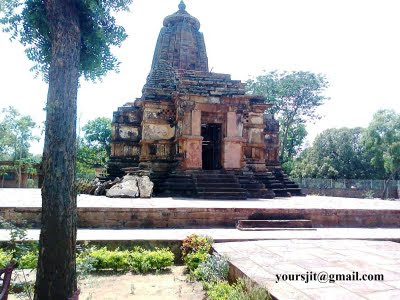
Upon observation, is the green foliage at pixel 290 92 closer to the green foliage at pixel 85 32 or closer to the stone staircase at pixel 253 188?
the stone staircase at pixel 253 188

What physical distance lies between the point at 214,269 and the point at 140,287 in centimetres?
108

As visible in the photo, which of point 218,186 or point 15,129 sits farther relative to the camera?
point 15,129

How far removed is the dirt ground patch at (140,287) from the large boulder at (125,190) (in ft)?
18.6

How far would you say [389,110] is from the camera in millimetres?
33188

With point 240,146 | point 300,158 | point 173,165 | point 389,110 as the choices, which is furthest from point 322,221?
point 300,158

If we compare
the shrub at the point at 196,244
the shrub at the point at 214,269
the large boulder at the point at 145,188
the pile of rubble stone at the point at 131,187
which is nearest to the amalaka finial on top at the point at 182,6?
the pile of rubble stone at the point at 131,187

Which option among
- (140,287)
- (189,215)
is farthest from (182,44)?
(140,287)

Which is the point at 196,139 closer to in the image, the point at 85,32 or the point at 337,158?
the point at 85,32

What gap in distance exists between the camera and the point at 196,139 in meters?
12.4

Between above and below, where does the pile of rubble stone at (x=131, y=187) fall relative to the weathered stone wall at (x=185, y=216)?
above

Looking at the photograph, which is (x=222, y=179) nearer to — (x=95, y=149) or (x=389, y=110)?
(x=95, y=149)

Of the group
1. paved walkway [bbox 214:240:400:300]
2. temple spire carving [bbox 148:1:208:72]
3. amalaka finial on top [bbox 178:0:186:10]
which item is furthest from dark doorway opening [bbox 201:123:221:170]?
amalaka finial on top [bbox 178:0:186:10]

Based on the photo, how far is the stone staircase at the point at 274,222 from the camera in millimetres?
7512

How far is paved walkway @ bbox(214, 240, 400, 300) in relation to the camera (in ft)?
10.7
